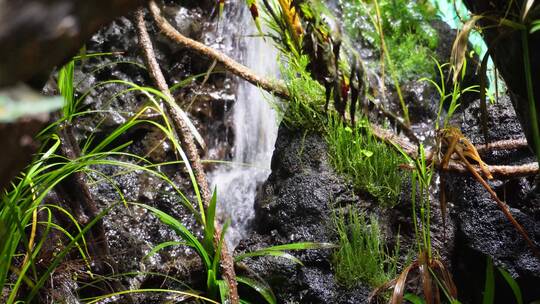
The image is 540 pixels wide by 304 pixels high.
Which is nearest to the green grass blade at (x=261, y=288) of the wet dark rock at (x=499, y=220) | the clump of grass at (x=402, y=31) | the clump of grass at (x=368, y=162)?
the clump of grass at (x=368, y=162)

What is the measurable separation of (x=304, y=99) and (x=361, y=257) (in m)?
1.16

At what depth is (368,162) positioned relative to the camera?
3.22 m

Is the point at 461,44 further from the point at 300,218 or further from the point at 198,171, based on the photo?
the point at 300,218

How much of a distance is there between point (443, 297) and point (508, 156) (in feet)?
3.19

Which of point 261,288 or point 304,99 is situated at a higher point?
point 304,99

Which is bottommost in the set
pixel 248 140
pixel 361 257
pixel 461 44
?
pixel 361 257

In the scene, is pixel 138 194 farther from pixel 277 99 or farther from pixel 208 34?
pixel 208 34

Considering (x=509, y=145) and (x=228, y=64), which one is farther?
(x=228, y=64)

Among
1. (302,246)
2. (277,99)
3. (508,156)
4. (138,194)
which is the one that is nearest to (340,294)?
(302,246)

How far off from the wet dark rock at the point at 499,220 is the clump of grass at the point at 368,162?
16.2 inches

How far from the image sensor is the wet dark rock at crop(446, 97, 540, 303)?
9.14 feet

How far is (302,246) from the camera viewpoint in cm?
269

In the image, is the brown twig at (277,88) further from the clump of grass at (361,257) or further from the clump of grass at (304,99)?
the clump of grass at (361,257)

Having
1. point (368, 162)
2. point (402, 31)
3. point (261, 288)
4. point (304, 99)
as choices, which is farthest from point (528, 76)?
point (402, 31)
